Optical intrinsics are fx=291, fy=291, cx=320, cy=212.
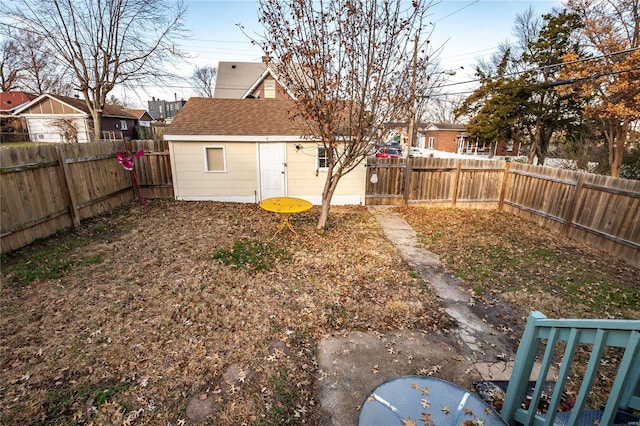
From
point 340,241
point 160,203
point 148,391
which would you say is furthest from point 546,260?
point 160,203

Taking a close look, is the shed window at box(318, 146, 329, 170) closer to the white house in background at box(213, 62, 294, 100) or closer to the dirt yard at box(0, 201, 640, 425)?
the dirt yard at box(0, 201, 640, 425)

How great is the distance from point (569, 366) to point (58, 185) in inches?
372

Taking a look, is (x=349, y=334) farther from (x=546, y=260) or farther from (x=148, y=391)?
(x=546, y=260)

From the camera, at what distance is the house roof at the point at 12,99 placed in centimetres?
3222

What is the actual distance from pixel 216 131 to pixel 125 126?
89.2 ft

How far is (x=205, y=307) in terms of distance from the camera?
4.48 m

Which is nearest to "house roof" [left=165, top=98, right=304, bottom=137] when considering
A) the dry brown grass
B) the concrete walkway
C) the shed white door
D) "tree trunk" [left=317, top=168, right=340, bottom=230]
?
the shed white door

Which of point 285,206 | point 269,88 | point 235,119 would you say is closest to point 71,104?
point 269,88

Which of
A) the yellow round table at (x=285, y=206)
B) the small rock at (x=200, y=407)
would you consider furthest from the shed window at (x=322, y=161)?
the small rock at (x=200, y=407)

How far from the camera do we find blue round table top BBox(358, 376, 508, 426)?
2.33m

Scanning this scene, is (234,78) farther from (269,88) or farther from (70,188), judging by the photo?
(70,188)

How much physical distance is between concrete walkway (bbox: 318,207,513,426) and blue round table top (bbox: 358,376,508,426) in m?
0.52

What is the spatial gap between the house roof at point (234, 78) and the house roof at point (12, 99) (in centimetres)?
2452

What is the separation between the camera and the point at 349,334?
4.03m
